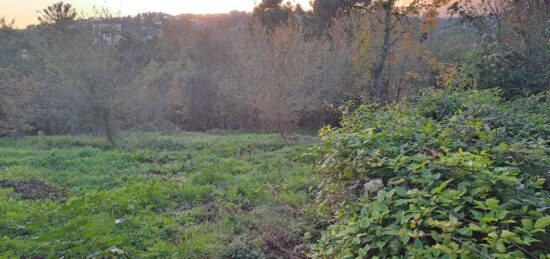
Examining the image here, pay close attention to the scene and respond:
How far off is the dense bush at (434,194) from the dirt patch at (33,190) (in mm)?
5207

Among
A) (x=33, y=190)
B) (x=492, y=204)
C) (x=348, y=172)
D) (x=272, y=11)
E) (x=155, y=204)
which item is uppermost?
(x=272, y=11)

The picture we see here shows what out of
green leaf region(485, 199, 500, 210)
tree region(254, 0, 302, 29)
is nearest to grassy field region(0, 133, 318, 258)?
green leaf region(485, 199, 500, 210)

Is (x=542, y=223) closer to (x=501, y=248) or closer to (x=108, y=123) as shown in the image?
(x=501, y=248)

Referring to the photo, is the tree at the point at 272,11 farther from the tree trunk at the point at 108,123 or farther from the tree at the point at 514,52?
the tree at the point at 514,52

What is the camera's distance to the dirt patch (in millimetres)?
6944

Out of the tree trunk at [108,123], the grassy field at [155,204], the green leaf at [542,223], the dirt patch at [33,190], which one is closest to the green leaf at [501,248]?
the green leaf at [542,223]

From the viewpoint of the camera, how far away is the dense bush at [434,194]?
2029 millimetres

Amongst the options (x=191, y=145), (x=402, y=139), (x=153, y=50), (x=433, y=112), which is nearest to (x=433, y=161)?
(x=402, y=139)

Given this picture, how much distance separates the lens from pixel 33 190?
7258 millimetres

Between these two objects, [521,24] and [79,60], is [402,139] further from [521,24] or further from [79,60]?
[79,60]

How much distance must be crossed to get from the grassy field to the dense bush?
93cm

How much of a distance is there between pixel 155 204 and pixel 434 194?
4.78 metres

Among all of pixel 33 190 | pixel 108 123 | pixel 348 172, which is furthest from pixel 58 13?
pixel 348 172

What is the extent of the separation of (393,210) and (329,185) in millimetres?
1051
